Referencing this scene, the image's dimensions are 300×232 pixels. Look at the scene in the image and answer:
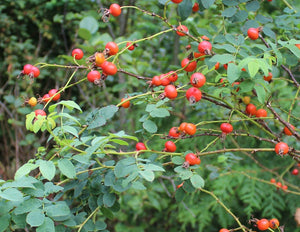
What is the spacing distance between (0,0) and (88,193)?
2.58 metres

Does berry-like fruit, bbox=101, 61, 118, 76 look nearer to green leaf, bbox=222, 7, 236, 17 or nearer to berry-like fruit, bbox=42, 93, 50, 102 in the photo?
berry-like fruit, bbox=42, 93, 50, 102

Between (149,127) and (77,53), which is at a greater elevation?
(77,53)

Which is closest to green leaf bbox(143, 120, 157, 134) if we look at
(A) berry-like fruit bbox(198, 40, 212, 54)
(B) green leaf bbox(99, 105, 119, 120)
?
(B) green leaf bbox(99, 105, 119, 120)

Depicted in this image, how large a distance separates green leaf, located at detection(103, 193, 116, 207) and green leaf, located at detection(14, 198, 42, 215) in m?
0.18

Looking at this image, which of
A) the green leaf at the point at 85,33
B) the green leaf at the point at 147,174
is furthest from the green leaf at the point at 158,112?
the green leaf at the point at 85,33

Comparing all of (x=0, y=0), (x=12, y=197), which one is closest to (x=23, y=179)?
(x=12, y=197)

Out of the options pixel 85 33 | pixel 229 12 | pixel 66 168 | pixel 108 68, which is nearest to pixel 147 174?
pixel 66 168

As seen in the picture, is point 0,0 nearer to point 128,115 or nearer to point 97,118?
point 128,115

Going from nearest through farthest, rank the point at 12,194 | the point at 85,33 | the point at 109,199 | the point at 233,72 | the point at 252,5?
the point at 12,194
the point at 233,72
the point at 109,199
the point at 252,5
the point at 85,33

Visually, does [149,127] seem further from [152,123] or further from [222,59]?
[222,59]

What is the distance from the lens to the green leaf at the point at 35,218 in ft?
2.08

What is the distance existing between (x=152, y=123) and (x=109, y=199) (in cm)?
23

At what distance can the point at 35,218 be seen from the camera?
25.5 inches

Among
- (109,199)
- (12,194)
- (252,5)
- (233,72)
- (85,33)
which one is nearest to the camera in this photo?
(12,194)
